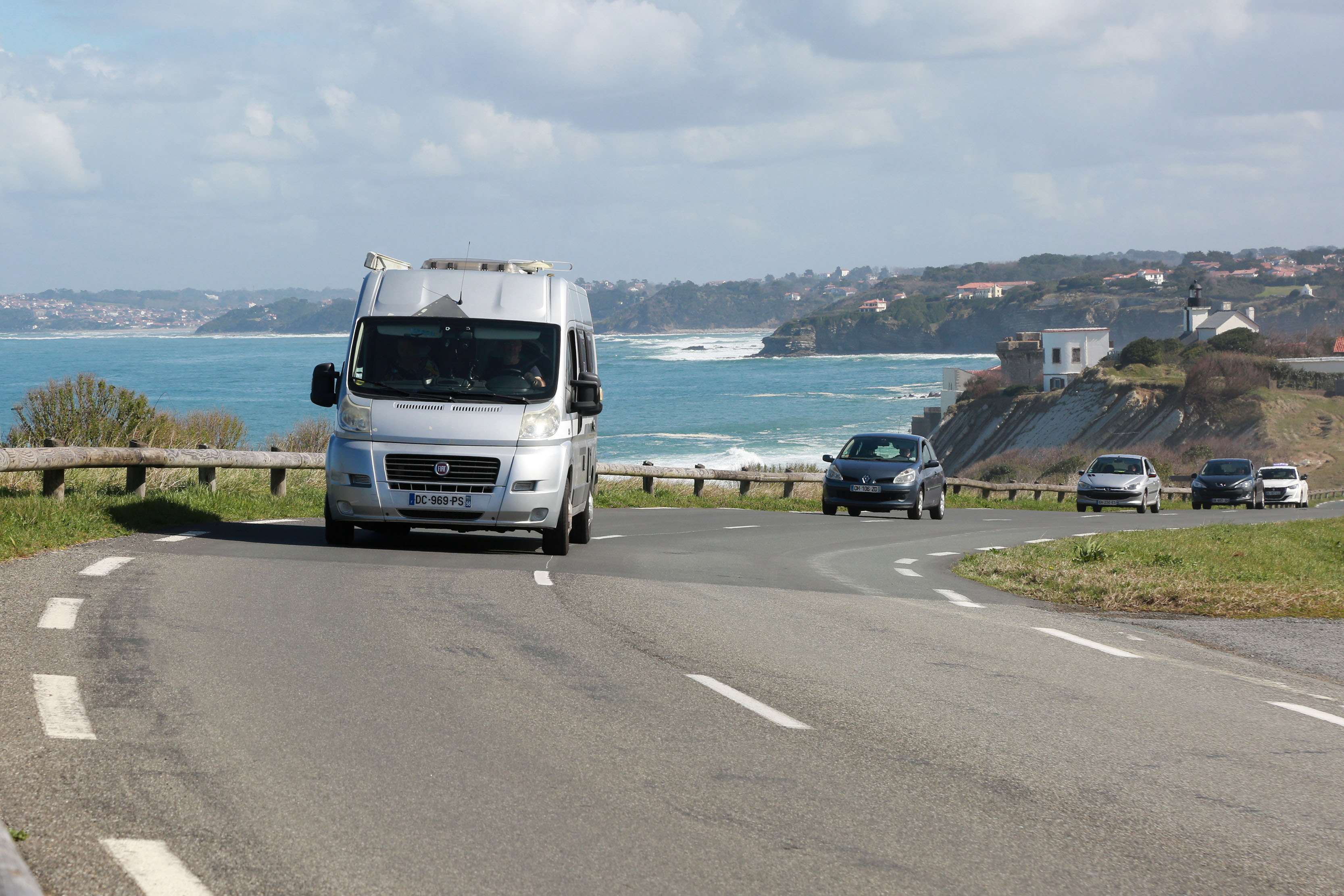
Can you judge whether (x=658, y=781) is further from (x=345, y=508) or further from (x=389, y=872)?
(x=345, y=508)

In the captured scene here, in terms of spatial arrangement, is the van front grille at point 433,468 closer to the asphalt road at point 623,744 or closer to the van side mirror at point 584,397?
the van side mirror at point 584,397

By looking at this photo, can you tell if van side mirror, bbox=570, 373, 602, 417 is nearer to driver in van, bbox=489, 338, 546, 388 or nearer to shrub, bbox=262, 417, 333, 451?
driver in van, bbox=489, 338, 546, 388

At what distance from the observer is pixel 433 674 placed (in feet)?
25.5

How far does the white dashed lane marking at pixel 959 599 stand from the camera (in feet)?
40.6

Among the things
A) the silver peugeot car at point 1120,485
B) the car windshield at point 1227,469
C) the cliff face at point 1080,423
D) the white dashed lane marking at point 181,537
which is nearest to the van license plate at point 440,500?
the white dashed lane marking at point 181,537

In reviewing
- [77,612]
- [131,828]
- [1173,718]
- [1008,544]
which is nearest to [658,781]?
[131,828]

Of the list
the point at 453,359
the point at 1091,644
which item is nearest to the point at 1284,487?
the point at 453,359

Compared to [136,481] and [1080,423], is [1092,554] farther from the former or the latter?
[1080,423]

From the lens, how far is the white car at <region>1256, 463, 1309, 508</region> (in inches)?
1837

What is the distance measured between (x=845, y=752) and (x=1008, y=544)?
48.3 feet

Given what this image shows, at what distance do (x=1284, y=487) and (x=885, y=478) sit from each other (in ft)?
82.1

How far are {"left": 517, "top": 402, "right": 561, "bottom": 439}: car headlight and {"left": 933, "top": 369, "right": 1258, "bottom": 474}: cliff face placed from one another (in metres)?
74.6

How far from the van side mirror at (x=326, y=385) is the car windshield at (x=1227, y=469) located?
35.2 metres

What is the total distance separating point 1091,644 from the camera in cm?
1016
